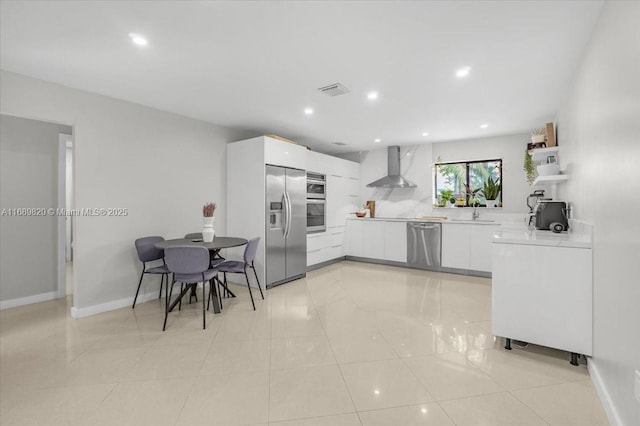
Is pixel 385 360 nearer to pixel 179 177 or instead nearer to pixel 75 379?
pixel 75 379

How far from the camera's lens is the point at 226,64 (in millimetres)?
2658

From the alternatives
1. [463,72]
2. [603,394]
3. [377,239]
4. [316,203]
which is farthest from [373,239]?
[603,394]

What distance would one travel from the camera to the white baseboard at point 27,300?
3.54 meters

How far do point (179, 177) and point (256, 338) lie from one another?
2.59 m

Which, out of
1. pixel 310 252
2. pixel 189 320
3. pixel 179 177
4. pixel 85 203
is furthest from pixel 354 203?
pixel 85 203

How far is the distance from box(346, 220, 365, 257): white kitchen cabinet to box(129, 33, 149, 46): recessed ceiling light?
4.86 metres

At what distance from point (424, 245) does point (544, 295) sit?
3256mm

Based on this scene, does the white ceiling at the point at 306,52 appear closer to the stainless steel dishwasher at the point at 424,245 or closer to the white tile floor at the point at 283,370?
the stainless steel dishwasher at the point at 424,245

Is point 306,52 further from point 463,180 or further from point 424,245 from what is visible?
point 463,180

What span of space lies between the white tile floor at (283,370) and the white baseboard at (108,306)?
0.10 m

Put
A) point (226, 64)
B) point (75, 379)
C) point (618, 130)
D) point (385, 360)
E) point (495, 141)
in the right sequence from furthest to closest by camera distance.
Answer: point (495, 141), point (226, 64), point (385, 360), point (75, 379), point (618, 130)

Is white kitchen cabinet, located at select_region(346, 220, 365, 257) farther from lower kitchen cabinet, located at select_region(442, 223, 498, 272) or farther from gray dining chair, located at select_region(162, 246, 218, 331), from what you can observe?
gray dining chair, located at select_region(162, 246, 218, 331)

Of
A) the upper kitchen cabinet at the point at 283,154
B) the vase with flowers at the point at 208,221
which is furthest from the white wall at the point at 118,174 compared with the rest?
the upper kitchen cabinet at the point at 283,154

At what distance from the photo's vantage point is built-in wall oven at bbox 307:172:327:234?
5.45 metres
